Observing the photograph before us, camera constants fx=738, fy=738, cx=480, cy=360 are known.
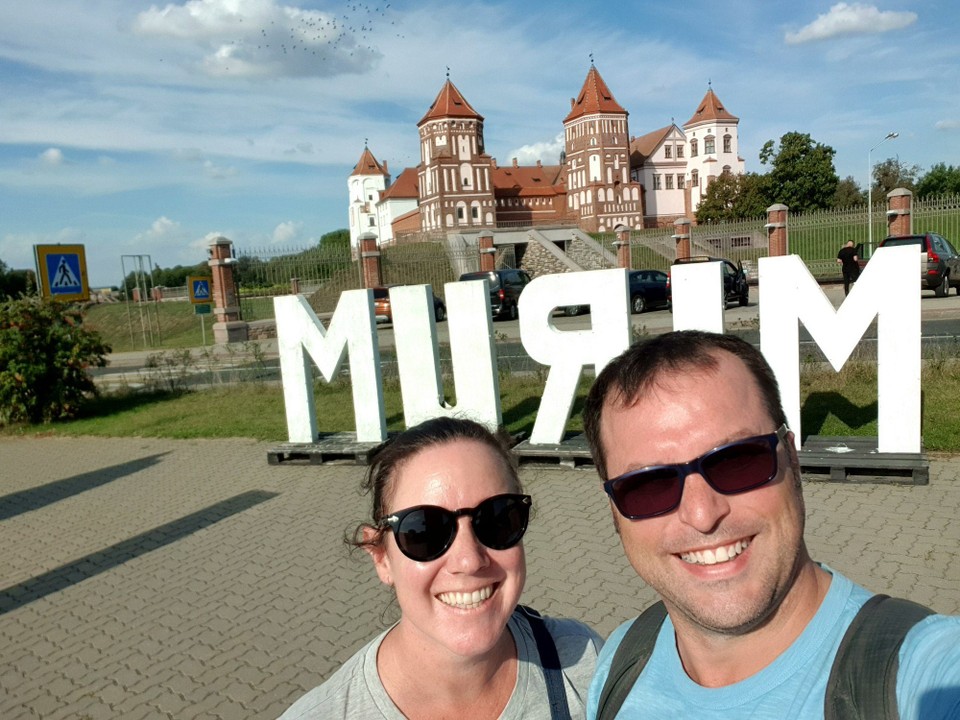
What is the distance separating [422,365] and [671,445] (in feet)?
24.3

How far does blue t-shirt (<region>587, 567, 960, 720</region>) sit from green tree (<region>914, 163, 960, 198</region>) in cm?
7667

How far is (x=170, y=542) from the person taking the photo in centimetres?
713

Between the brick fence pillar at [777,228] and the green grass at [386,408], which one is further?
the brick fence pillar at [777,228]

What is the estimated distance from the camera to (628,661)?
165cm

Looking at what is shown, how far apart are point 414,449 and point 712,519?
84cm

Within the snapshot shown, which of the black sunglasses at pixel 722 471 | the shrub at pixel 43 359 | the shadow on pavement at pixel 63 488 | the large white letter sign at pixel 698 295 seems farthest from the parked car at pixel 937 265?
the black sunglasses at pixel 722 471

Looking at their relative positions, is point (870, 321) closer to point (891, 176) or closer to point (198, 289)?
point (198, 289)

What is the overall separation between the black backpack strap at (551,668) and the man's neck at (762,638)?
22.6 inches

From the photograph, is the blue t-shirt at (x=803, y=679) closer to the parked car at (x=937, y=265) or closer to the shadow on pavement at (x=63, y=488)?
the shadow on pavement at (x=63, y=488)

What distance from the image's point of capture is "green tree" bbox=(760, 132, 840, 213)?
193 feet

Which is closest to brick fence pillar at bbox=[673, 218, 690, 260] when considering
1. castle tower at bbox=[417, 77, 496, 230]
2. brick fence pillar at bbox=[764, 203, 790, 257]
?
brick fence pillar at bbox=[764, 203, 790, 257]

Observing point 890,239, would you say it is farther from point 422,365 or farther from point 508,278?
point 422,365

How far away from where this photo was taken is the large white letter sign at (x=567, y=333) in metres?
7.97

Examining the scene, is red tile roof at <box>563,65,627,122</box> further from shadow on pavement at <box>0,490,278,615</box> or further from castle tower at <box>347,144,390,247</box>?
shadow on pavement at <box>0,490,278,615</box>
